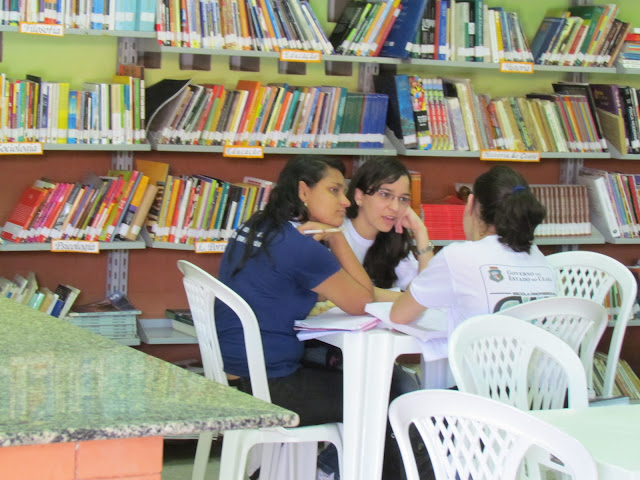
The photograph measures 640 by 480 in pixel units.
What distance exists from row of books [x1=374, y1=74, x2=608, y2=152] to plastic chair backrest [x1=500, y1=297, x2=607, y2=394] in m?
1.59

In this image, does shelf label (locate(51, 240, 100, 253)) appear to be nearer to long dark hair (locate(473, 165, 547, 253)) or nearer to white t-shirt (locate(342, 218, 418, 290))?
white t-shirt (locate(342, 218, 418, 290))

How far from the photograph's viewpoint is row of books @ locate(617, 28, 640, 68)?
14.6ft

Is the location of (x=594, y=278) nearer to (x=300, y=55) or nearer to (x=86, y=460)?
(x=300, y=55)

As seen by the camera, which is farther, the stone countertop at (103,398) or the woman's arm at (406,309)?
the woman's arm at (406,309)

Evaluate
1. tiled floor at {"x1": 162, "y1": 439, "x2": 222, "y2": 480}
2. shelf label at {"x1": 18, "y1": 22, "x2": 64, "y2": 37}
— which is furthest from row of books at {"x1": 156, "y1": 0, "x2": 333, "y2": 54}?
tiled floor at {"x1": 162, "y1": 439, "x2": 222, "y2": 480}

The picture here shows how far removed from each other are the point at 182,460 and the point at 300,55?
5.70ft

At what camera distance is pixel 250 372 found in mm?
2721

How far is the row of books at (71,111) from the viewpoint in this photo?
3.57m

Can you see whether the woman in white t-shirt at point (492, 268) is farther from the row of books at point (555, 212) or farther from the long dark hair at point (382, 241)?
the row of books at point (555, 212)

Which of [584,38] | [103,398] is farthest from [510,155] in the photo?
[103,398]

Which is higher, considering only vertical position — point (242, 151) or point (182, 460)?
point (242, 151)

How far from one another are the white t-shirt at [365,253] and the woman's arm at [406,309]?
0.70m

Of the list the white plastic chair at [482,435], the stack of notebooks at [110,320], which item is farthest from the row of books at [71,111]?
the white plastic chair at [482,435]

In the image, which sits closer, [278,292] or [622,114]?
[278,292]
